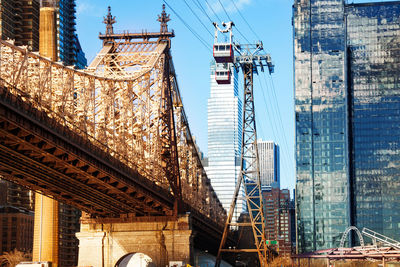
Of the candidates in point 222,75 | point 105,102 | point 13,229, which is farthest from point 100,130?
point 13,229

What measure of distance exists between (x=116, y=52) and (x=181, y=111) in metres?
11.9

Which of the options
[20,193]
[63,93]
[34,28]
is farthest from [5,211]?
[63,93]

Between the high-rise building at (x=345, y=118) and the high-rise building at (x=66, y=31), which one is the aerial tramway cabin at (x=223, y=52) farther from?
the high-rise building at (x=66, y=31)

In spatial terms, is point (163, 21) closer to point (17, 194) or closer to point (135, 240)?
point (135, 240)

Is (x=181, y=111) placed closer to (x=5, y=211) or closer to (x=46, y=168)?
(x=46, y=168)


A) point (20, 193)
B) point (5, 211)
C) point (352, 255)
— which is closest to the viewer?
point (352, 255)

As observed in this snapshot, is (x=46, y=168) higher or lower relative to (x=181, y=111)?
lower

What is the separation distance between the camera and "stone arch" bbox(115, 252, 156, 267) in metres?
83.0

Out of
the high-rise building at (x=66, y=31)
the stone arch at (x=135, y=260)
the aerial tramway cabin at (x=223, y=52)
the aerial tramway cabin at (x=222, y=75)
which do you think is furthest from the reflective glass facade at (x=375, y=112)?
the stone arch at (x=135, y=260)

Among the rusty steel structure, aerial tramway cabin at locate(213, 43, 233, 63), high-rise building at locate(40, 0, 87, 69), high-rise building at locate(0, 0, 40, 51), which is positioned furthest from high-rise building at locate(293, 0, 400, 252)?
aerial tramway cabin at locate(213, 43, 233, 63)

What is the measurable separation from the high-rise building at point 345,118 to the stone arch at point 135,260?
88.9m

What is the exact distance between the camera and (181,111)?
332 feet

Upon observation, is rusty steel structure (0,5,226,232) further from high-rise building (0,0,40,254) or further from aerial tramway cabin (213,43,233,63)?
high-rise building (0,0,40,254)

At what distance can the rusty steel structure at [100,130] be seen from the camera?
53219mm
